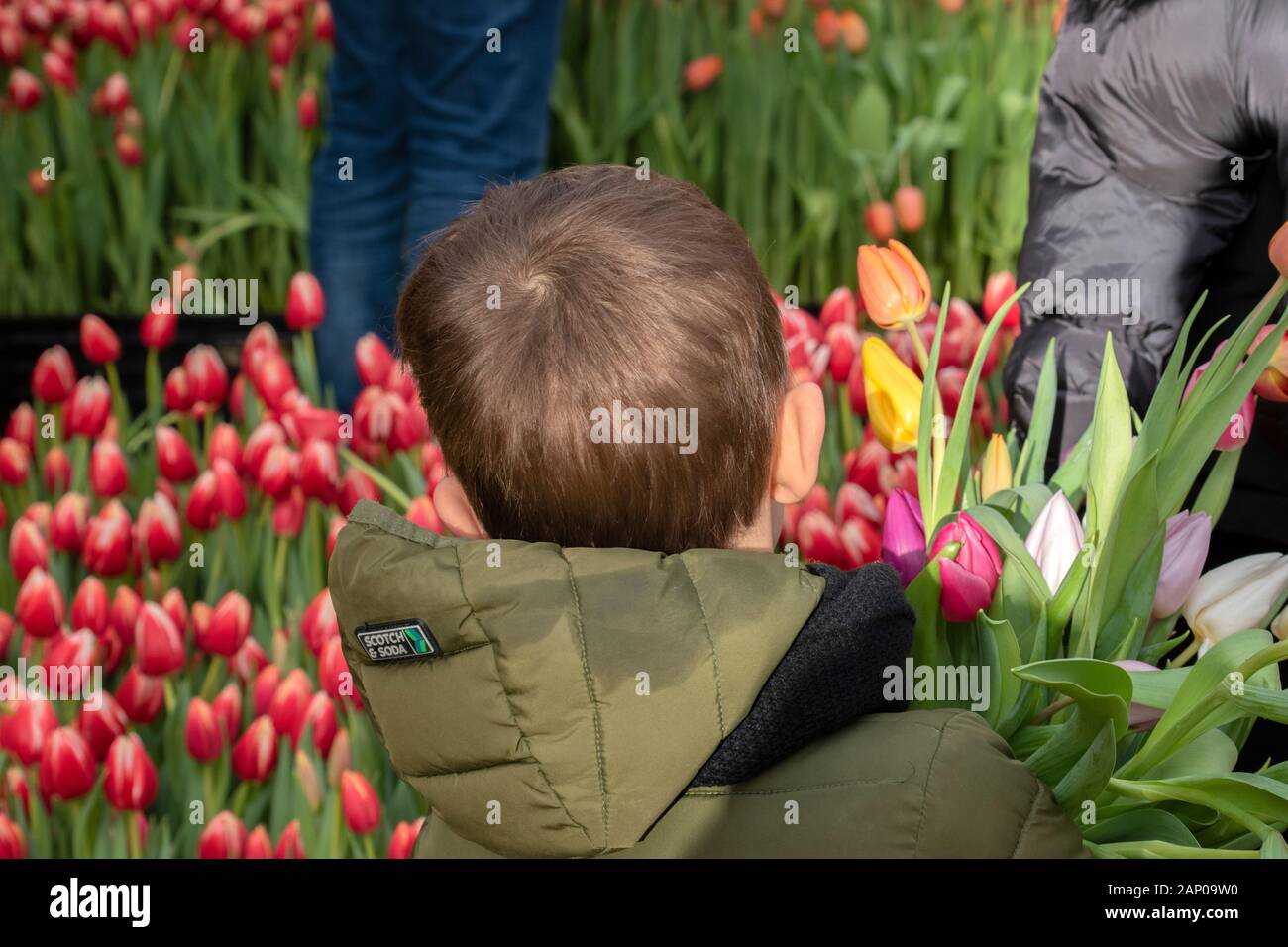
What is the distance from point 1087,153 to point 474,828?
94 cm

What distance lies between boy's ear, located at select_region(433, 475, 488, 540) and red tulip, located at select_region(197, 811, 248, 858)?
660mm

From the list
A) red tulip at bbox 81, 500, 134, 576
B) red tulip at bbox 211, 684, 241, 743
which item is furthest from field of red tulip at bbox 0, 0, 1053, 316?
red tulip at bbox 211, 684, 241, 743

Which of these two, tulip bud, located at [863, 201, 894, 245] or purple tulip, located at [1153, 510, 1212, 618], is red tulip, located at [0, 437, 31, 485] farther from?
purple tulip, located at [1153, 510, 1212, 618]

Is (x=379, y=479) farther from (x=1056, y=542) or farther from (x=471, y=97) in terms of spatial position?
(x=1056, y=542)

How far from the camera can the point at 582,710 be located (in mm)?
688

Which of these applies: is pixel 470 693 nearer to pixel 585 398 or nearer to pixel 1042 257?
pixel 585 398

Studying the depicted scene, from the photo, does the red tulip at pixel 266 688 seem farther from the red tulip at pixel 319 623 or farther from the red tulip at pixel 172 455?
the red tulip at pixel 172 455

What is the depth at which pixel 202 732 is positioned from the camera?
1446 mm

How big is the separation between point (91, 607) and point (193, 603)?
0.18 m

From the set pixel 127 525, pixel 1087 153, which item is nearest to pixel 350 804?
pixel 127 525

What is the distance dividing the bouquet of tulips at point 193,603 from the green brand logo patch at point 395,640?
0.73m

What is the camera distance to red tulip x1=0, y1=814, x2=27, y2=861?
1400 mm

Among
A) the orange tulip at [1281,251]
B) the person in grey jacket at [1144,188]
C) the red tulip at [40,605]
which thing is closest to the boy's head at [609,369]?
the orange tulip at [1281,251]

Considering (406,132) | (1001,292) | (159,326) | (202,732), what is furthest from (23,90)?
(1001,292)
